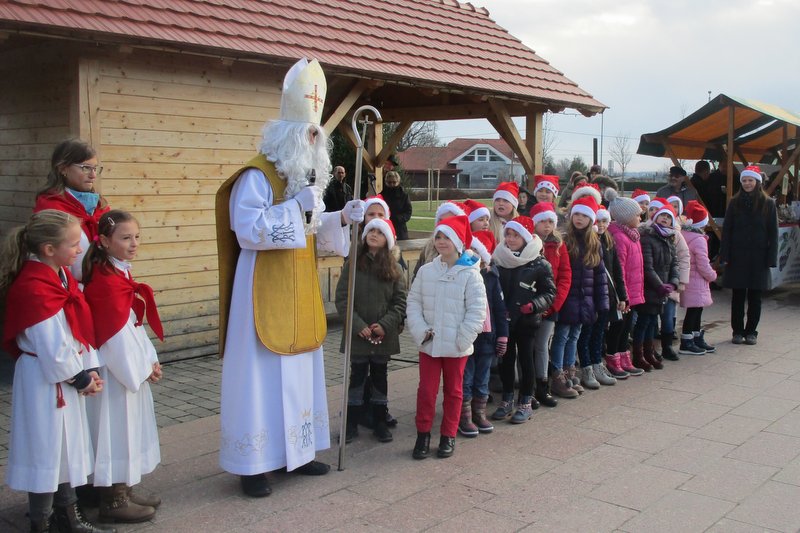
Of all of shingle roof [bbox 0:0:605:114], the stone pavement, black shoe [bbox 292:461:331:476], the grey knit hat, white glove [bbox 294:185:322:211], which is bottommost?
the stone pavement

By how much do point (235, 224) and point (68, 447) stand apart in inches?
54.2

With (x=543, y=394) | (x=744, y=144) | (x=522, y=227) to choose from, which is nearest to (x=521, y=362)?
(x=543, y=394)

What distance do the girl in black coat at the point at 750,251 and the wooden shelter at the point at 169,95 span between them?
354 centimetres

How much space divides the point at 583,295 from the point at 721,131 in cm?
910

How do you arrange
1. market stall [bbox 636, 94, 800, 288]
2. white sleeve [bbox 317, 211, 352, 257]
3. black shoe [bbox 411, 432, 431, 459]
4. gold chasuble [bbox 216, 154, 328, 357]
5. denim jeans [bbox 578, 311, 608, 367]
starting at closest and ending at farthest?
gold chasuble [bbox 216, 154, 328, 357] → white sleeve [bbox 317, 211, 352, 257] → black shoe [bbox 411, 432, 431, 459] → denim jeans [bbox 578, 311, 608, 367] → market stall [bbox 636, 94, 800, 288]

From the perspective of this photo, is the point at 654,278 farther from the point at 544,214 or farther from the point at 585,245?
the point at 544,214

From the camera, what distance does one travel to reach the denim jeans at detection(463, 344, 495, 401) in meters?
5.50

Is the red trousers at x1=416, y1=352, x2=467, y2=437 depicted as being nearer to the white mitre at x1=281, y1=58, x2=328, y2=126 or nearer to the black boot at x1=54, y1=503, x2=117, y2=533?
the white mitre at x1=281, y1=58, x2=328, y2=126

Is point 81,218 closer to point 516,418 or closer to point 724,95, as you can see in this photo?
point 516,418

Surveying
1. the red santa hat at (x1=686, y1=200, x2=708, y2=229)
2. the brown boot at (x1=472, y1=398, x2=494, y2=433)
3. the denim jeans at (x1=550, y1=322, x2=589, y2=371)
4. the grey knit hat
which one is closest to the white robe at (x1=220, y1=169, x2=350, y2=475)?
the brown boot at (x1=472, y1=398, x2=494, y2=433)

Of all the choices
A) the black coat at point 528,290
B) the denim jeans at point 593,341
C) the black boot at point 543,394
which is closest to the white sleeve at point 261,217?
the black coat at point 528,290

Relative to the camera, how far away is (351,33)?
916 cm

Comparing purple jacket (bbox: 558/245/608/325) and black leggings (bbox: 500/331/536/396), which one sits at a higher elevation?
purple jacket (bbox: 558/245/608/325)

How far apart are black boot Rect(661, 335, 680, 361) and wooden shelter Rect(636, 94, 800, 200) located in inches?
208
